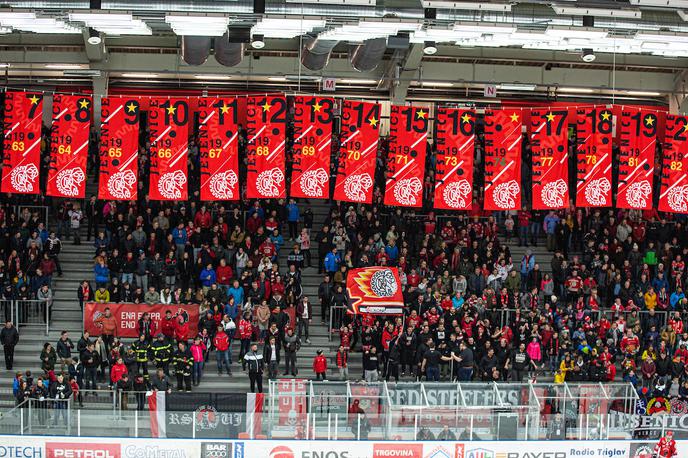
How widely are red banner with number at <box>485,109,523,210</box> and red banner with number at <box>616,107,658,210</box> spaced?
2.93m

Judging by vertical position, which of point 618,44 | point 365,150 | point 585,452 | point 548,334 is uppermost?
point 618,44

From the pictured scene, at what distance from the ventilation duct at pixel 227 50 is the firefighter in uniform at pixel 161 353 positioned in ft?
25.5

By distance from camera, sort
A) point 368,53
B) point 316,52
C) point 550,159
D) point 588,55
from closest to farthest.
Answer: point 588,55
point 550,159
point 368,53
point 316,52

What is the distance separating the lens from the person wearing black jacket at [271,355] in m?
33.4

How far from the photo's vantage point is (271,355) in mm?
33469

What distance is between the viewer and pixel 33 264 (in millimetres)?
35875

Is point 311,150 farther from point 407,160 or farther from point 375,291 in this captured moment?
point 375,291

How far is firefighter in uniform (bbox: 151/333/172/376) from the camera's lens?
32.7 metres

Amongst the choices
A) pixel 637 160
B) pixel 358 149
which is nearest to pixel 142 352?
pixel 358 149

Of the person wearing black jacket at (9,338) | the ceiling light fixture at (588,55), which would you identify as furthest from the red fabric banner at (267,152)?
the ceiling light fixture at (588,55)

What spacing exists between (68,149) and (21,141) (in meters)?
1.32

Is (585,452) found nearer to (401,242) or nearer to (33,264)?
(401,242)

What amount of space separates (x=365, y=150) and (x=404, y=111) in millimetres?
1516

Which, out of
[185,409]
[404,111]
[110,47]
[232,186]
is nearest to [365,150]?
[404,111]
